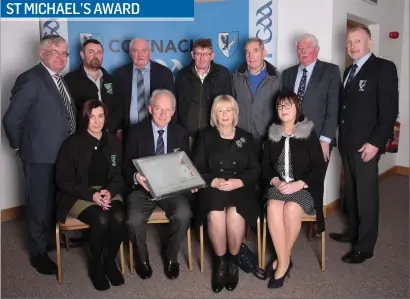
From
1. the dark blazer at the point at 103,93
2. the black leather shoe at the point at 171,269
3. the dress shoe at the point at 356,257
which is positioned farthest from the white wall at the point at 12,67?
the dress shoe at the point at 356,257

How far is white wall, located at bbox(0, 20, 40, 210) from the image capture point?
425cm

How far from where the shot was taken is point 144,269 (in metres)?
3.10

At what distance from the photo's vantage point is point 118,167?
10.3 feet

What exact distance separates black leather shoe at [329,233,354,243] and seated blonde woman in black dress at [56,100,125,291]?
194 centimetres

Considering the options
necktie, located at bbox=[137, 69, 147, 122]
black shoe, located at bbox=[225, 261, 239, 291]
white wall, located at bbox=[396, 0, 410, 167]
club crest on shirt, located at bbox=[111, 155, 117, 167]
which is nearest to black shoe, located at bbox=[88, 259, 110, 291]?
club crest on shirt, located at bbox=[111, 155, 117, 167]

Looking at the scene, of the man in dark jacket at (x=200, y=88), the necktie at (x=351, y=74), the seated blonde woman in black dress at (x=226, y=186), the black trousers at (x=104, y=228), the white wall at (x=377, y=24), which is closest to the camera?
the black trousers at (x=104, y=228)

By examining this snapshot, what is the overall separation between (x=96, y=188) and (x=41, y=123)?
633 millimetres

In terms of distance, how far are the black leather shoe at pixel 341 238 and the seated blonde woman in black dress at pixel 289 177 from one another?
0.82 metres

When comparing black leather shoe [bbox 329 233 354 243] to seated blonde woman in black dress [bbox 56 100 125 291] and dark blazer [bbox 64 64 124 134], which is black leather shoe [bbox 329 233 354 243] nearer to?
seated blonde woman in black dress [bbox 56 100 125 291]

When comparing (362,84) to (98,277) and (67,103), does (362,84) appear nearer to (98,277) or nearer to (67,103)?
(67,103)

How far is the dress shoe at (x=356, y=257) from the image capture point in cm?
329

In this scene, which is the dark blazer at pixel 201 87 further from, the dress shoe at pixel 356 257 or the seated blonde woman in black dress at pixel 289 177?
the dress shoe at pixel 356 257

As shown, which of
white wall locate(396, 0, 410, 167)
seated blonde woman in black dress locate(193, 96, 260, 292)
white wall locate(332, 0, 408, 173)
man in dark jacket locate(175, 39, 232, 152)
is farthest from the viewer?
white wall locate(396, 0, 410, 167)

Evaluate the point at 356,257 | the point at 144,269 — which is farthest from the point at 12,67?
the point at 356,257
